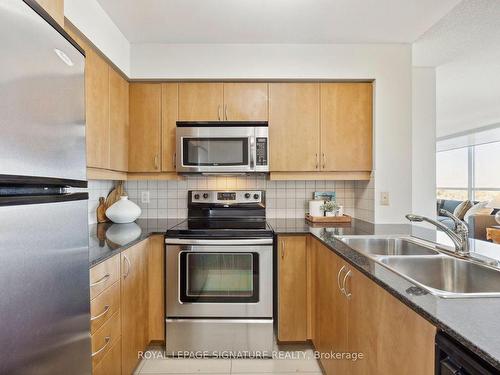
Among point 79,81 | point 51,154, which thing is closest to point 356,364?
point 51,154

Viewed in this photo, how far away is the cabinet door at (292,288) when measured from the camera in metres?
2.21

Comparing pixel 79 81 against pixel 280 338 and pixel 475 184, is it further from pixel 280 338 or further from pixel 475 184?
pixel 475 184

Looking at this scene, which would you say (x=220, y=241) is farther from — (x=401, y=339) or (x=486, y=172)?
(x=486, y=172)

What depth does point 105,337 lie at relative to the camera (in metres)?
1.53

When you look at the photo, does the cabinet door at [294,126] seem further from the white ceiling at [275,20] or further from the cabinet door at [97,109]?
the cabinet door at [97,109]

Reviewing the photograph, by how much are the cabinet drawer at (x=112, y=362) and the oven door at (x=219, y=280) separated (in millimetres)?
493

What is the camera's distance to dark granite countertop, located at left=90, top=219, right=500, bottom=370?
2.32 ft

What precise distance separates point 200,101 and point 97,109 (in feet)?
2.59

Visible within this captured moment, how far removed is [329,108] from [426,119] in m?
0.93

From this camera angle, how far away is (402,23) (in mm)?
2131

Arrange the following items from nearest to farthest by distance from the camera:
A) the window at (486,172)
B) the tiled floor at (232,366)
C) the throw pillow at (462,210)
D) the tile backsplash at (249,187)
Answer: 1. the throw pillow at (462,210)
2. the tiled floor at (232,366)
3. the tile backsplash at (249,187)
4. the window at (486,172)

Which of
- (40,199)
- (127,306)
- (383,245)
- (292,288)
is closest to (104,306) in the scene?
(127,306)

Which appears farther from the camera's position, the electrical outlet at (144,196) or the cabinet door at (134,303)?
the electrical outlet at (144,196)

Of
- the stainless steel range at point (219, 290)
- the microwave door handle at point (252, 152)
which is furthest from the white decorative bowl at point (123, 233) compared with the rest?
the microwave door handle at point (252, 152)
